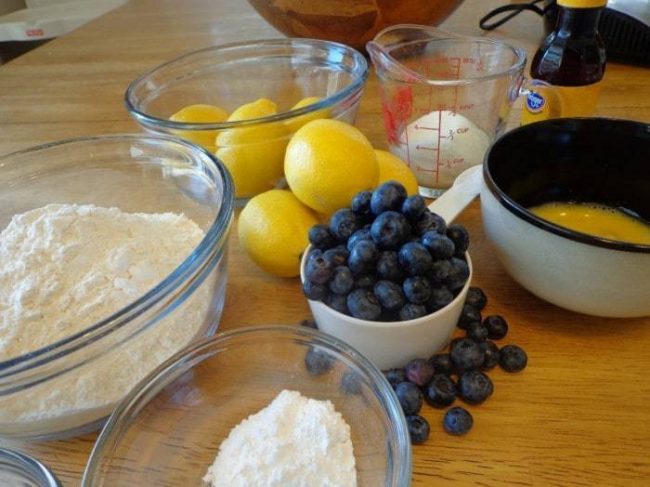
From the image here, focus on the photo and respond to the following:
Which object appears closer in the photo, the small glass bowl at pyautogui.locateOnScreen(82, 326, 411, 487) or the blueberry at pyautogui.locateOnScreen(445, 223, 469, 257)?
the small glass bowl at pyautogui.locateOnScreen(82, 326, 411, 487)

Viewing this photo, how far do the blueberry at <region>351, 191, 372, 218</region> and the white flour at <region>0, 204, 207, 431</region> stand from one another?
7.3 inches

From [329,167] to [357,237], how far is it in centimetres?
11

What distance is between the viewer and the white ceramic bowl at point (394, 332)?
46 cm

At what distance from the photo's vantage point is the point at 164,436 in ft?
1.49

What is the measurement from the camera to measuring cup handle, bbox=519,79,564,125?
70 cm

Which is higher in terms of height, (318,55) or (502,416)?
(318,55)

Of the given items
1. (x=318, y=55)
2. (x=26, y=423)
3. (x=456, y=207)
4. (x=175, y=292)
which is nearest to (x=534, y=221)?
(x=456, y=207)

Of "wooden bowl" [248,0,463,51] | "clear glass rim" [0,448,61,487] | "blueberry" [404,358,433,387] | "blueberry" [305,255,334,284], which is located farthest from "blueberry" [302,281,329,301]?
"wooden bowl" [248,0,463,51]

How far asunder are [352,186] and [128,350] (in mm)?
286

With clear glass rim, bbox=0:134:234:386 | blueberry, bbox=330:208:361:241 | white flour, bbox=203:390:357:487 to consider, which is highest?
clear glass rim, bbox=0:134:234:386

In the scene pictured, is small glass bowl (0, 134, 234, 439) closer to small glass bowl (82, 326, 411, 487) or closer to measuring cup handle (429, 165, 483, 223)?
small glass bowl (82, 326, 411, 487)

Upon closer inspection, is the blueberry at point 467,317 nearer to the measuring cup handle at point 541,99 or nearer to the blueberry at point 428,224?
Result: the blueberry at point 428,224

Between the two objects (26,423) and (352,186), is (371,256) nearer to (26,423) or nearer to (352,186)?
(352,186)

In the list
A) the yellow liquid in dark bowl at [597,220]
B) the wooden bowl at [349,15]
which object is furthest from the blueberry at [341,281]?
the wooden bowl at [349,15]
